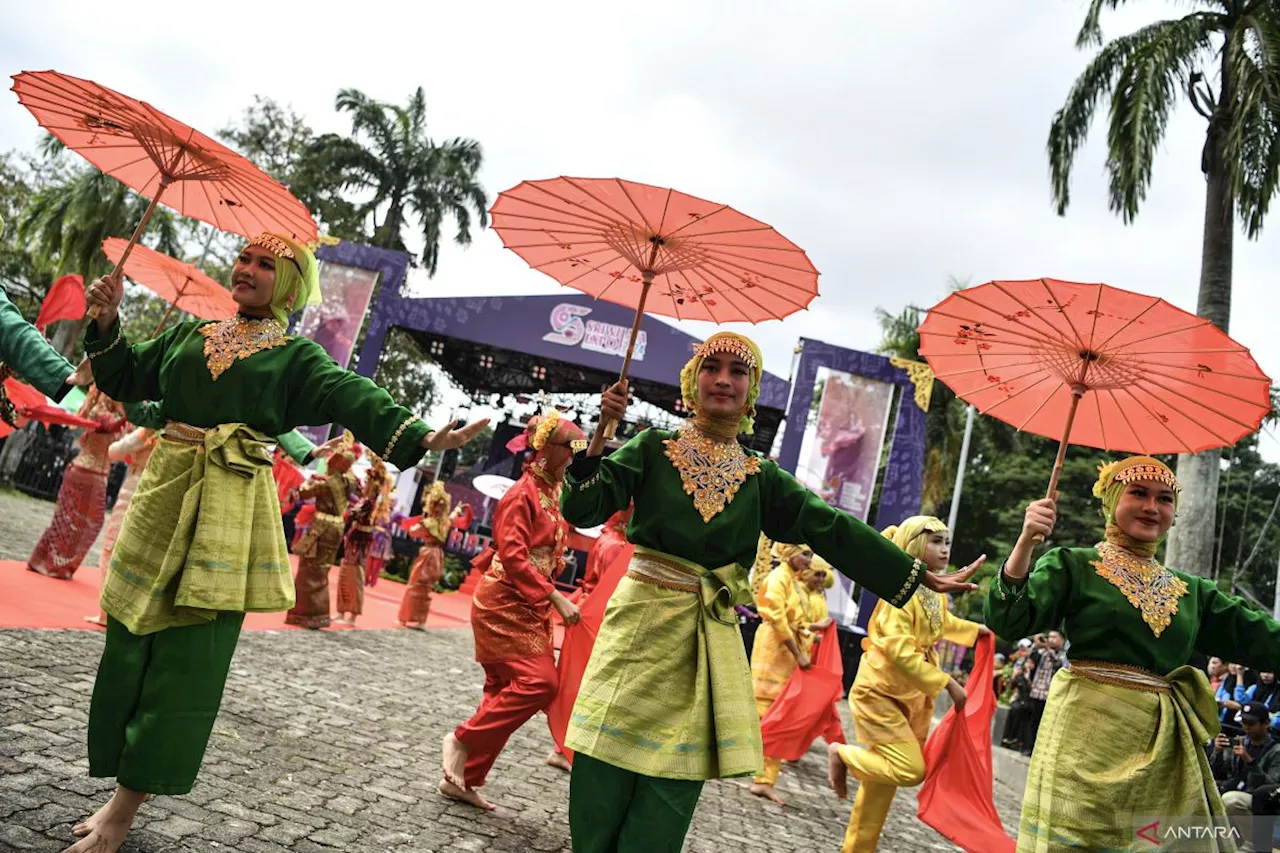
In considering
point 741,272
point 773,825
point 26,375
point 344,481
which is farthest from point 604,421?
point 344,481

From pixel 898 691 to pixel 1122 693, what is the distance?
1780 millimetres

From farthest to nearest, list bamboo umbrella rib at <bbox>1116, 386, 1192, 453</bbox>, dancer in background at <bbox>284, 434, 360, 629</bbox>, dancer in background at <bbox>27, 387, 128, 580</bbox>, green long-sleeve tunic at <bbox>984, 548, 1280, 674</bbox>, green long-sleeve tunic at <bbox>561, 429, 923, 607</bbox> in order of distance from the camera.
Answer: dancer in background at <bbox>284, 434, 360, 629</bbox>, dancer in background at <bbox>27, 387, 128, 580</bbox>, bamboo umbrella rib at <bbox>1116, 386, 1192, 453</bbox>, green long-sleeve tunic at <bbox>984, 548, 1280, 674</bbox>, green long-sleeve tunic at <bbox>561, 429, 923, 607</bbox>

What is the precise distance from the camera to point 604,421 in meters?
2.88

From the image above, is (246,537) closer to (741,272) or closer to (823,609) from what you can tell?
(741,272)

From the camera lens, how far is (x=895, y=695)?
492cm

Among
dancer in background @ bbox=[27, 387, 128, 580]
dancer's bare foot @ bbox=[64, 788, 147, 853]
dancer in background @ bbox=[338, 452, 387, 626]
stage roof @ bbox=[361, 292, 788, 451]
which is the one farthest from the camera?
stage roof @ bbox=[361, 292, 788, 451]

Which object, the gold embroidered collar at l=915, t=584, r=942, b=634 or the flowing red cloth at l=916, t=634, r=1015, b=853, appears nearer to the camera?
the flowing red cloth at l=916, t=634, r=1015, b=853

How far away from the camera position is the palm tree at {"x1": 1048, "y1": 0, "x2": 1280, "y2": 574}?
944 cm

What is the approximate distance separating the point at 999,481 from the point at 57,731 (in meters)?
34.3

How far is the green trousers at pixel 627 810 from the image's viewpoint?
8.84ft

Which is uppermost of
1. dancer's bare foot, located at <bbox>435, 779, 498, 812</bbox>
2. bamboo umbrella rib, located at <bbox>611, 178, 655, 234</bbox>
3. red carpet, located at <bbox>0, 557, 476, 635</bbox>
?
bamboo umbrella rib, located at <bbox>611, 178, 655, 234</bbox>

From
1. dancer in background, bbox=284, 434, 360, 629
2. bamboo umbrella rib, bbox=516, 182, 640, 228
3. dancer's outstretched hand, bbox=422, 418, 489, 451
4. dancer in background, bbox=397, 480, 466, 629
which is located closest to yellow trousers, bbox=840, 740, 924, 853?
dancer's outstretched hand, bbox=422, 418, 489, 451

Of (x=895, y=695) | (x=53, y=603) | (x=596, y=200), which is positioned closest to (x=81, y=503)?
(x=53, y=603)

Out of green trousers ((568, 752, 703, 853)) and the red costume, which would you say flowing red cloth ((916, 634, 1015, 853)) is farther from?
green trousers ((568, 752, 703, 853))
